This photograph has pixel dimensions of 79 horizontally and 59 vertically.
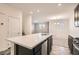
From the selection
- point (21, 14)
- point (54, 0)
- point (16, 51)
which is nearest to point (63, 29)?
point (21, 14)

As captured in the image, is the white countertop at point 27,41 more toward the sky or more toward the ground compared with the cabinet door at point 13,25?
more toward the ground

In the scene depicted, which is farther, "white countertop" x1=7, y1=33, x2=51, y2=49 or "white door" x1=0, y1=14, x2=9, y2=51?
"white door" x1=0, y1=14, x2=9, y2=51

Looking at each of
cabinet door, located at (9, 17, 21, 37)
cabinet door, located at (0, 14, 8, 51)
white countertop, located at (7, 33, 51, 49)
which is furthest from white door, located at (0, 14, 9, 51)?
white countertop, located at (7, 33, 51, 49)

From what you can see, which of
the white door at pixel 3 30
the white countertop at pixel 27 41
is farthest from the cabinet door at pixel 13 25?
the white countertop at pixel 27 41

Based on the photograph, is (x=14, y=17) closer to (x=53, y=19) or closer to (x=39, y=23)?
(x=39, y=23)

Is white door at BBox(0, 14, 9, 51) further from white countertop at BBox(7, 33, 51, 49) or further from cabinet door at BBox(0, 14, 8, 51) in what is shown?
white countertop at BBox(7, 33, 51, 49)

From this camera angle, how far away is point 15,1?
955mm

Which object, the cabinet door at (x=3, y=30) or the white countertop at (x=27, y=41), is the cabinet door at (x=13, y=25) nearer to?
the cabinet door at (x=3, y=30)

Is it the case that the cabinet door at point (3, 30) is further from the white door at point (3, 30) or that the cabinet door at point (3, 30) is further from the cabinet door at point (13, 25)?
the cabinet door at point (13, 25)

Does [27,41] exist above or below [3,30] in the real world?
below

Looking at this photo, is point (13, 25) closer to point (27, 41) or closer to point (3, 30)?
point (3, 30)

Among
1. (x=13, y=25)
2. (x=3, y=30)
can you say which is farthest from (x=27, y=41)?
(x=3, y=30)

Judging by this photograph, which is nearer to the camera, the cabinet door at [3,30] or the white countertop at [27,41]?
the white countertop at [27,41]

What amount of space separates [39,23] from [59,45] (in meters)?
1.55
